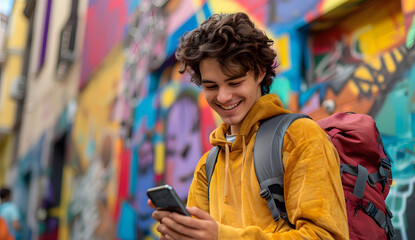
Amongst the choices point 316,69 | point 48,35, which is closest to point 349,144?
point 316,69

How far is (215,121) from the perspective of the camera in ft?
17.5

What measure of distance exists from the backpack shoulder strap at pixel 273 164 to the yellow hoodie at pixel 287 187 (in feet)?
0.09

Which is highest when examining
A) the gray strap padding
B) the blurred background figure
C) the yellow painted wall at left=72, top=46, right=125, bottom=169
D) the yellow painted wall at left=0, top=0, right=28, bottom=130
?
the yellow painted wall at left=0, top=0, right=28, bottom=130

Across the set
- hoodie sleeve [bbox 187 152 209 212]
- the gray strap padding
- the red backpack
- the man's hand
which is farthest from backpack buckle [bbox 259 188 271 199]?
hoodie sleeve [bbox 187 152 209 212]

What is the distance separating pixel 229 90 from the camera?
1.89 metres

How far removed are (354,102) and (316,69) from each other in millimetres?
675

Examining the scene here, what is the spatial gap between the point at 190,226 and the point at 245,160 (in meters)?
0.42

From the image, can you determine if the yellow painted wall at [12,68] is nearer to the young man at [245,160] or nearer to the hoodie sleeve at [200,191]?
the hoodie sleeve at [200,191]

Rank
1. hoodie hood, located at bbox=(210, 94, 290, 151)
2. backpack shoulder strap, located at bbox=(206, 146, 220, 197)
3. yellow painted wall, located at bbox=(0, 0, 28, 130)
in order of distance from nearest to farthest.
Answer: hoodie hood, located at bbox=(210, 94, 290, 151) → backpack shoulder strap, located at bbox=(206, 146, 220, 197) → yellow painted wall, located at bbox=(0, 0, 28, 130)

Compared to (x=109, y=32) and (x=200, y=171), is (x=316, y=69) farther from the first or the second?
(x=109, y=32)

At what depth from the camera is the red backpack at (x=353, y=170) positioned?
1.71 meters

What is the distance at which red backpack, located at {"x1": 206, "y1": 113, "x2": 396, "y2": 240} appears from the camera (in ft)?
5.59

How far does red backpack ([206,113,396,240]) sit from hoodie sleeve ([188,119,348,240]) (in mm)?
49

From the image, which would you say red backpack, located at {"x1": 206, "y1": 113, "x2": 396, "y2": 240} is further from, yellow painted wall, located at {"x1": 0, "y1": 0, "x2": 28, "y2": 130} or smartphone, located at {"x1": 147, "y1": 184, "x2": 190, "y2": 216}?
yellow painted wall, located at {"x1": 0, "y1": 0, "x2": 28, "y2": 130}
